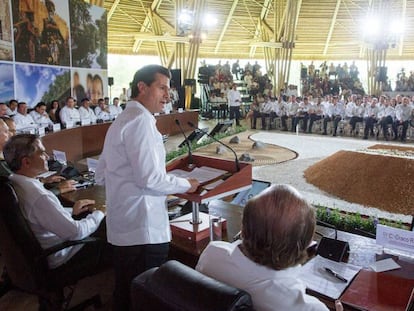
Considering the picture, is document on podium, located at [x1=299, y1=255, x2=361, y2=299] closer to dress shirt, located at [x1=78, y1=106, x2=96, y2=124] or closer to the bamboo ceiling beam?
dress shirt, located at [x1=78, y1=106, x2=96, y2=124]

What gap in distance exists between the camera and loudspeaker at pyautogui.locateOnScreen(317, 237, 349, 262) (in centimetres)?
164

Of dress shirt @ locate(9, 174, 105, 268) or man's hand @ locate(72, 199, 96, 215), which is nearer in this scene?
dress shirt @ locate(9, 174, 105, 268)

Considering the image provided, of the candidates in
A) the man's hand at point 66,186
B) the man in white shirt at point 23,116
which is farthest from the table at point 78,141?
the man's hand at point 66,186

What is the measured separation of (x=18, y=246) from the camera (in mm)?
1859

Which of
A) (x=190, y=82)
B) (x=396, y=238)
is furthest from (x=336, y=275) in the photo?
(x=190, y=82)

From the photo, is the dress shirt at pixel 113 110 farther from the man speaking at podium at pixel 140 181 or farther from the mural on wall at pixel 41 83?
the man speaking at podium at pixel 140 181

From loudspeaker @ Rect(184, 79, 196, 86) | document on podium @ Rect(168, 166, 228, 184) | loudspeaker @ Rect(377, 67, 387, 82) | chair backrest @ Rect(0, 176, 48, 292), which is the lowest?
chair backrest @ Rect(0, 176, 48, 292)

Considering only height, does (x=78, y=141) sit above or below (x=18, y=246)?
below

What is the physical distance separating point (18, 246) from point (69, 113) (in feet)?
21.9

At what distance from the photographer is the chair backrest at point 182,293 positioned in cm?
86

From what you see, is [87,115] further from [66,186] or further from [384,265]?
[384,265]

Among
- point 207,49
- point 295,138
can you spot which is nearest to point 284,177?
point 295,138

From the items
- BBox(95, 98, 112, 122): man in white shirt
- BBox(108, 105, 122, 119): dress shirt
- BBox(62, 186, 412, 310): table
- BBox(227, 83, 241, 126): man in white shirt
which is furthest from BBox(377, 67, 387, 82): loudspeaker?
BBox(62, 186, 412, 310): table

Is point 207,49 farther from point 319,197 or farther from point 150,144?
point 150,144
